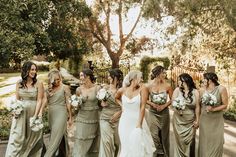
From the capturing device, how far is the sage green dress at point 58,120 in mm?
9055

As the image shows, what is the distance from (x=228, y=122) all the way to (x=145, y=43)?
58.9 ft

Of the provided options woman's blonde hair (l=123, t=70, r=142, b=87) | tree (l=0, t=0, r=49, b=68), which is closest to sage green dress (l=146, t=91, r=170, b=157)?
woman's blonde hair (l=123, t=70, r=142, b=87)

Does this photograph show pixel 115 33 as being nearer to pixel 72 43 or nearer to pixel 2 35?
pixel 72 43

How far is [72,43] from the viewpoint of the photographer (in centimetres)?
1686

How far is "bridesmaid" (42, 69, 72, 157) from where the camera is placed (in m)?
9.05

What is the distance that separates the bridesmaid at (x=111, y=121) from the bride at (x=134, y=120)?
50 centimetres

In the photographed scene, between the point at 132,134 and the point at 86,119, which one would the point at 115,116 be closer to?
the point at 86,119

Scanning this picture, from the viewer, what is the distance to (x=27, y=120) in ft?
29.1

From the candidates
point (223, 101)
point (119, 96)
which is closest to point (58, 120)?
point (119, 96)

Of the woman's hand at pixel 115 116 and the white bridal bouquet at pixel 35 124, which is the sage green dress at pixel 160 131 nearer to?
the woman's hand at pixel 115 116

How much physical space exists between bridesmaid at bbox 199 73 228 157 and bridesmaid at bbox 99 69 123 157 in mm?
1846

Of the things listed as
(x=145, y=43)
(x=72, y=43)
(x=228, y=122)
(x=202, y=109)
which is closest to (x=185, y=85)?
(x=202, y=109)

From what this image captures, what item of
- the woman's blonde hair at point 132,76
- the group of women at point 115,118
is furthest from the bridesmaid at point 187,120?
the woman's blonde hair at point 132,76

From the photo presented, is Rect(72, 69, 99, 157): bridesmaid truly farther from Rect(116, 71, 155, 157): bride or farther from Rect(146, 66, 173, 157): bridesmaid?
Rect(146, 66, 173, 157): bridesmaid
